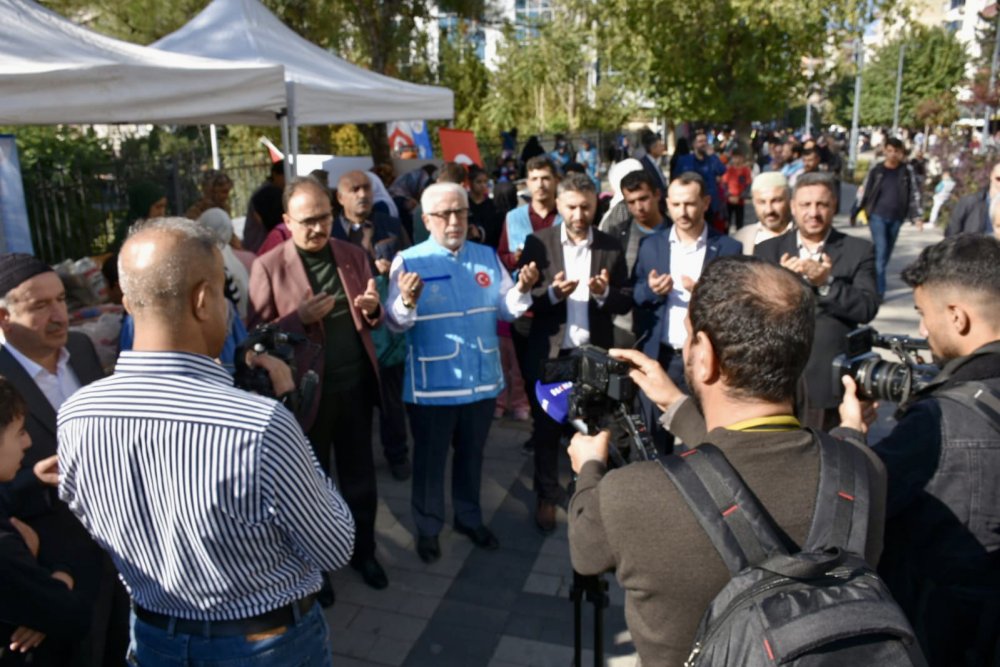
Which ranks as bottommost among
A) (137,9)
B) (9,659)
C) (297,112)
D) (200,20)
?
(9,659)

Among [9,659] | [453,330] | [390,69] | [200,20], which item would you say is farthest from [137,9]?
[9,659]

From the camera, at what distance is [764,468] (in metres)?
1.54

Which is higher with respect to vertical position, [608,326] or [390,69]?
[390,69]

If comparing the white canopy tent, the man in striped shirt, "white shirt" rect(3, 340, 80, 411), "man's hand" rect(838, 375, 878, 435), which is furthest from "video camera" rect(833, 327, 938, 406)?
the white canopy tent

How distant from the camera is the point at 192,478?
174cm

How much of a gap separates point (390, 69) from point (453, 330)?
11.7 m

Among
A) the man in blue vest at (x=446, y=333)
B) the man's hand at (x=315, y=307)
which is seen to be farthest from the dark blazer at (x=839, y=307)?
the man's hand at (x=315, y=307)

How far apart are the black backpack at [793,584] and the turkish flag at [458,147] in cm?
875

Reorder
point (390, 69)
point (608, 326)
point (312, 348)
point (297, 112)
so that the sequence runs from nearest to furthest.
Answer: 1. point (312, 348)
2. point (608, 326)
3. point (297, 112)
4. point (390, 69)

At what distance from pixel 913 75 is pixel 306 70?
45913 mm

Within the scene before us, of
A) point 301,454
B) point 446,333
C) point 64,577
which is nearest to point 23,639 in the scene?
point 64,577

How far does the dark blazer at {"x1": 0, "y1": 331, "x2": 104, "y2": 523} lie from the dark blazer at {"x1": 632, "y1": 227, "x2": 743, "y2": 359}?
8.63 feet

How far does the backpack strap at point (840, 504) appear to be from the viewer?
148 cm

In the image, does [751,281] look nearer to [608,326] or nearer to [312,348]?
[312,348]
